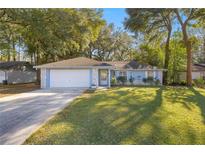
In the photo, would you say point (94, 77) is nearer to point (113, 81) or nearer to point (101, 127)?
point (113, 81)

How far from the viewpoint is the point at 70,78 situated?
79.0 feet

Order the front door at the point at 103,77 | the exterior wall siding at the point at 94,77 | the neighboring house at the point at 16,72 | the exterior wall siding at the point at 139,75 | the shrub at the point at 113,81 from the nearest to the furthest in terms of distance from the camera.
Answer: the exterior wall siding at the point at 94,77 → the front door at the point at 103,77 → the shrub at the point at 113,81 → the exterior wall siding at the point at 139,75 → the neighboring house at the point at 16,72

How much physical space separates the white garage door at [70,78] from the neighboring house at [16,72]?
12.4 meters

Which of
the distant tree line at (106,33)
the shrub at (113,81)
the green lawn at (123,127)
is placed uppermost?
the distant tree line at (106,33)

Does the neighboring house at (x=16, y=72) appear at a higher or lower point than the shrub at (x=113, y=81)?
higher

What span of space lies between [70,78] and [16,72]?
14110 mm

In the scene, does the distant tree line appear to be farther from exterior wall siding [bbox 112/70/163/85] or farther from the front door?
the front door

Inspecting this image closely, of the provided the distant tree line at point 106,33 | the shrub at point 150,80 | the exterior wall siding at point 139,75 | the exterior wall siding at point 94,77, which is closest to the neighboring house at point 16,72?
the distant tree line at point 106,33

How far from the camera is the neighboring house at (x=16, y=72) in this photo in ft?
110

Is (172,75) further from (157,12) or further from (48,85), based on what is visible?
(48,85)

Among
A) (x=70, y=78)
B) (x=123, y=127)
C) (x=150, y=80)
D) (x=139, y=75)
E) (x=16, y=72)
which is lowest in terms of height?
(x=123, y=127)

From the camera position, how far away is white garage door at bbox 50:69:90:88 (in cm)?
2397

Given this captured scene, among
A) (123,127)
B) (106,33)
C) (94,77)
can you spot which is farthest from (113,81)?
(123,127)

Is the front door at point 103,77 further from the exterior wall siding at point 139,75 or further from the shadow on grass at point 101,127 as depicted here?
the shadow on grass at point 101,127
